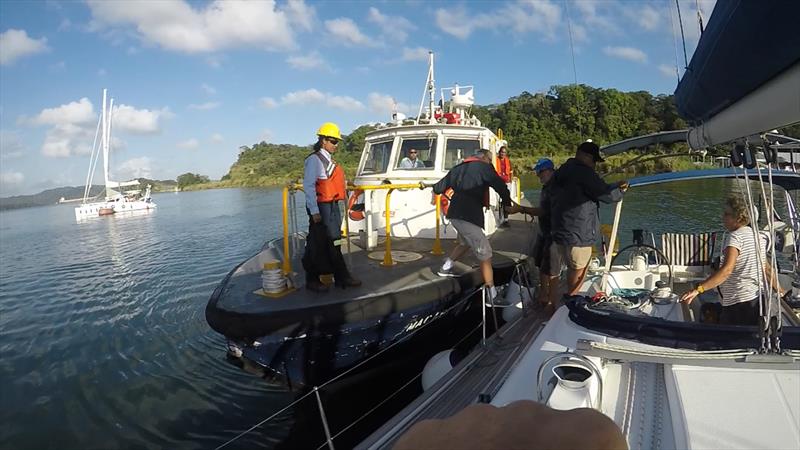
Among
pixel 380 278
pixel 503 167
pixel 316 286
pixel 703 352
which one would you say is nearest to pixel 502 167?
pixel 503 167

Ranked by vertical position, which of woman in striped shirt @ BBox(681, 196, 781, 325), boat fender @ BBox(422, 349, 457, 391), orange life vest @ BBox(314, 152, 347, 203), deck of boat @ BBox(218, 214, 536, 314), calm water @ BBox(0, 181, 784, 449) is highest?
orange life vest @ BBox(314, 152, 347, 203)

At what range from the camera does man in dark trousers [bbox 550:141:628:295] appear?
407cm

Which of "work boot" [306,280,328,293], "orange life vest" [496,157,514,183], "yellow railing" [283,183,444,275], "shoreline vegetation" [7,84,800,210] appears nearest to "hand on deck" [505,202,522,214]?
"yellow railing" [283,183,444,275]

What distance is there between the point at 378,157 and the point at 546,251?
13.6 ft

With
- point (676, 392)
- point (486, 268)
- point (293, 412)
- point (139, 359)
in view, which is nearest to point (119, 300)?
point (139, 359)

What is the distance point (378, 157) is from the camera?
26.8ft

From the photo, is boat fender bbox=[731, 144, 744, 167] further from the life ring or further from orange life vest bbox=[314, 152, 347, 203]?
the life ring

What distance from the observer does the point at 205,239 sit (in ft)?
58.1

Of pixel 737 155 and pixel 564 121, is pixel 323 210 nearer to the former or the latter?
pixel 737 155

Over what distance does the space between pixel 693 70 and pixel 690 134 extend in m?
0.61

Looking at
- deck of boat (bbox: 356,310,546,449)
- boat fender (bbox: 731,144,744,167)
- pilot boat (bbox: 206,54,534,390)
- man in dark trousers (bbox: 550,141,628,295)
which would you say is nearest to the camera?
boat fender (bbox: 731,144,744,167)

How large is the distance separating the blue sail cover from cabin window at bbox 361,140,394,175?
561cm

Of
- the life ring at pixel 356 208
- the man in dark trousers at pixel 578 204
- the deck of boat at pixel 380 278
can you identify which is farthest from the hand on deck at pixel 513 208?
the life ring at pixel 356 208

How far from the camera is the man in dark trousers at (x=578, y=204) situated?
160 inches
